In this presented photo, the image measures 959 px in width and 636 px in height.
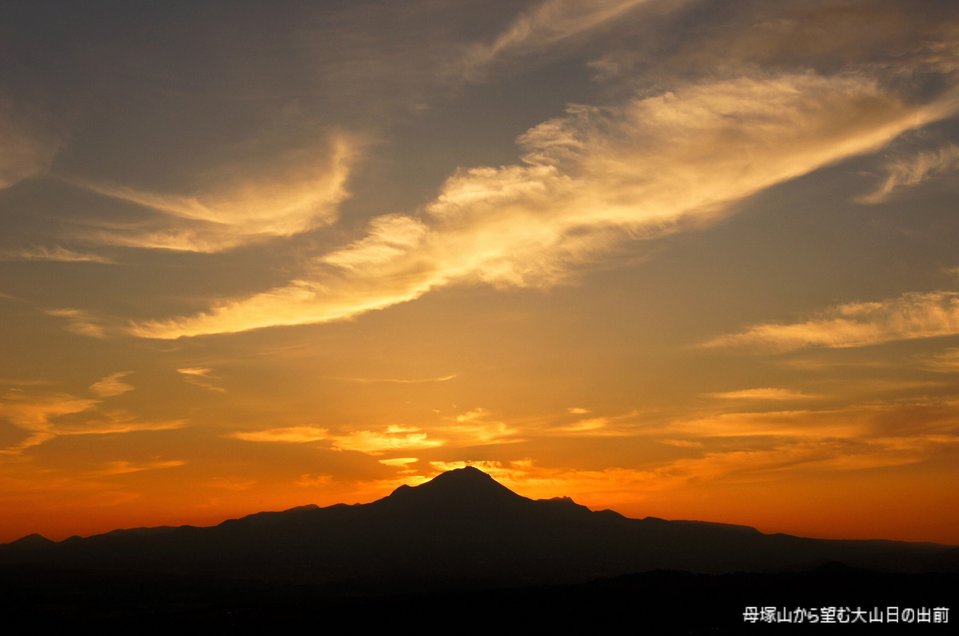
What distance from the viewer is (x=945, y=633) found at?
90.2 m

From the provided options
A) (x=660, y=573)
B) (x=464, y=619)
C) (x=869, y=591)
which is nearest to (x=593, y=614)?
(x=464, y=619)

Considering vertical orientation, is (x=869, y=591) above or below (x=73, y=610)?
above

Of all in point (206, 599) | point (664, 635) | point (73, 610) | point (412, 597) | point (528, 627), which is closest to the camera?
point (664, 635)

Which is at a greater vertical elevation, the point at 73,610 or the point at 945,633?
the point at 945,633

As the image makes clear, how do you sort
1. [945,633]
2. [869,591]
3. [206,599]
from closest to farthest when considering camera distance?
[945,633], [869,591], [206,599]

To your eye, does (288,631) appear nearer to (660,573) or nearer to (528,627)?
(528,627)

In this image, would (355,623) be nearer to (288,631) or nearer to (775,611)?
(288,631)

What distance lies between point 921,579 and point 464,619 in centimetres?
7121

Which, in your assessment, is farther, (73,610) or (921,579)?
(73,610)

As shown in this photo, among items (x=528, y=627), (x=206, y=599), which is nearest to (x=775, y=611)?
(x=528, y=627)

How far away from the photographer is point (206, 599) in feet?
644

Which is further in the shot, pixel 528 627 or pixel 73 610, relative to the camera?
pixel 73 610

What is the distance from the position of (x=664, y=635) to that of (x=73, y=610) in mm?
137109

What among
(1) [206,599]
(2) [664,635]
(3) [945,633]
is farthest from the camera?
(1) [206,599]
